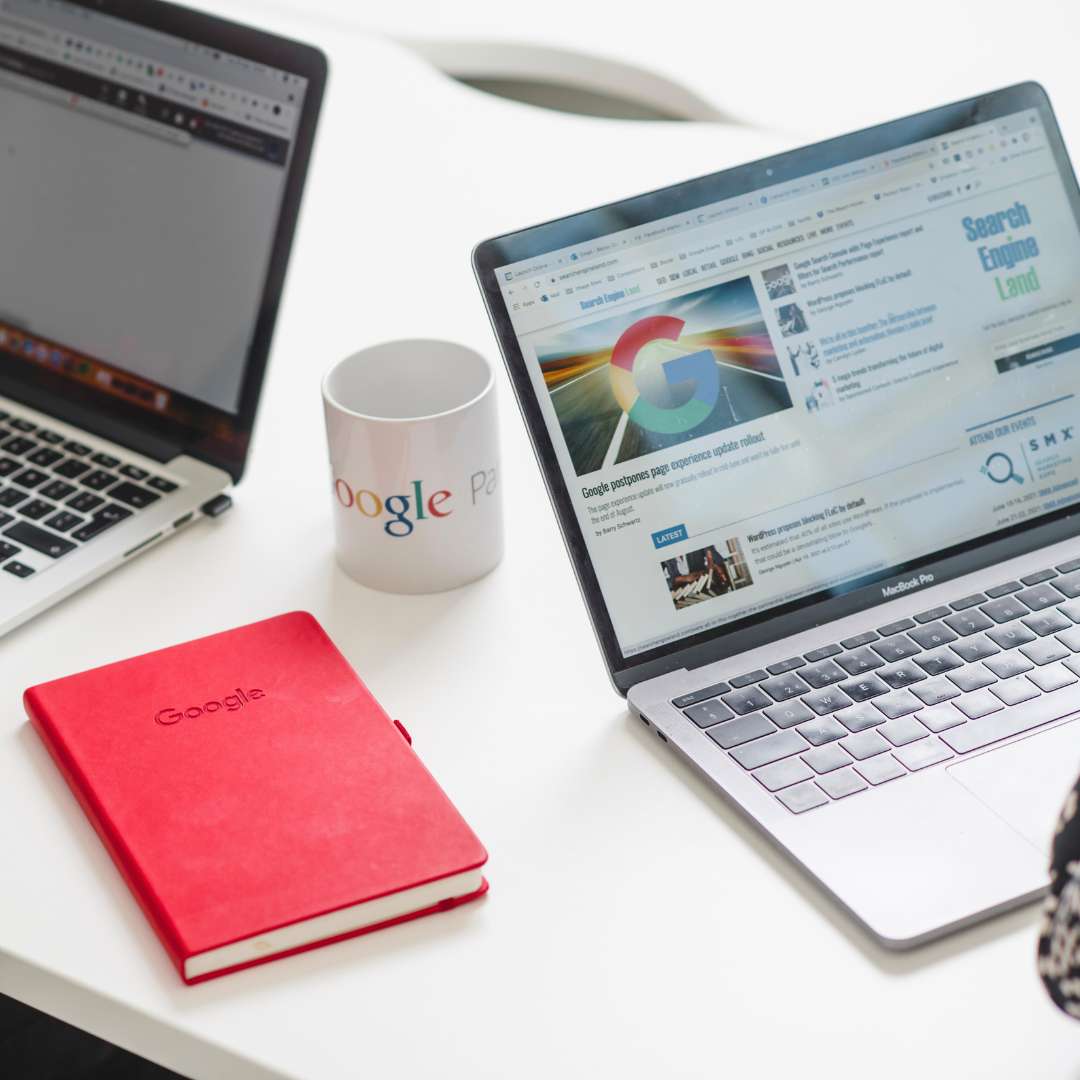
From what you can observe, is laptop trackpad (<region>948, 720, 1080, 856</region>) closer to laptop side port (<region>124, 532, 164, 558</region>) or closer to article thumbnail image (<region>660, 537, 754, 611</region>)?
article thumbnail image (<region>660, 537, 754, 611</region>)

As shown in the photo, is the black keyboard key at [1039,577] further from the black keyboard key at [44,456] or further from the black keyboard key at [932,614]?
the black keyboard key at [44,456]

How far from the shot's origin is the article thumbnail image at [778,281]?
778 mm

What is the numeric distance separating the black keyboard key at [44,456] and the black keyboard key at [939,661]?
1.91 feet

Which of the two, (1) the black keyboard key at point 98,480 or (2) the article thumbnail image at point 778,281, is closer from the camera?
(2) the article thumbnail image at point 778,281

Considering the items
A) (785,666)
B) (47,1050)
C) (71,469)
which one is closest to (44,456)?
(71,469)

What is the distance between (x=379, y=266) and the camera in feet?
4.10

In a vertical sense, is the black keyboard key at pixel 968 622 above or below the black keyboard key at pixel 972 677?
above

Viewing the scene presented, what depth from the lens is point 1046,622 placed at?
772 millimetres

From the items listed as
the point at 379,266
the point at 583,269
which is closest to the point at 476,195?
the point at 379,266

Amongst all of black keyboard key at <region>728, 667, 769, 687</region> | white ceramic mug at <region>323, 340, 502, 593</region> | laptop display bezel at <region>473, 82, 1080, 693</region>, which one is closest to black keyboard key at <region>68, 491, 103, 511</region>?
white ceramic mug at <region>323, 340, 502, 593</region>

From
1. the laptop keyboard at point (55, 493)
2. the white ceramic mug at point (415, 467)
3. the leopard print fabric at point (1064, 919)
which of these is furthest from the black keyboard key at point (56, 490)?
the leopard print fabric at point (1064, 919)

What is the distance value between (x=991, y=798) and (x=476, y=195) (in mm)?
857

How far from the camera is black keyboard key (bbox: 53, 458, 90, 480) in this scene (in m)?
0.93

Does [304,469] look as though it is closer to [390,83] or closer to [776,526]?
[776,526]
